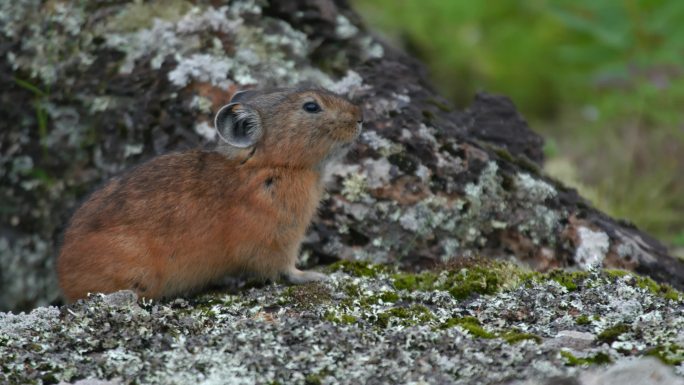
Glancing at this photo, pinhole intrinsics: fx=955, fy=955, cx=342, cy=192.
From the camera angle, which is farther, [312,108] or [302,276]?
[312,108]

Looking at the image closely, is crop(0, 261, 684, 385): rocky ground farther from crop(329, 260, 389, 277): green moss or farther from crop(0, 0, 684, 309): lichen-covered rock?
crop(0, 0, 684, 309): lichen-covered rock

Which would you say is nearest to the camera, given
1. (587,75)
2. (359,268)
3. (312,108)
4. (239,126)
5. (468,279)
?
(468,279)

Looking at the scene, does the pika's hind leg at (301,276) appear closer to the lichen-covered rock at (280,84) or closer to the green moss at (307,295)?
the green moss at (307,295)

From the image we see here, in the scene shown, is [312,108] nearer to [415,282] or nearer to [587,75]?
[415,282]

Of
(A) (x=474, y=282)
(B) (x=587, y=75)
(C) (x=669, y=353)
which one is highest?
(B) (x=587, y=75)

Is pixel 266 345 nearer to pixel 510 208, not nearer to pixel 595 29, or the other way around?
pixel 510 208

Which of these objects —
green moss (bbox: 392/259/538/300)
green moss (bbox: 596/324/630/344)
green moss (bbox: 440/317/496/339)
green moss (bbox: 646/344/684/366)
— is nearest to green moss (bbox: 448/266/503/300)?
green moss (bbox: 392/259/538/300)

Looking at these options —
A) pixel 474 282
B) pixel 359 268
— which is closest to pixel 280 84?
pixel 359 268

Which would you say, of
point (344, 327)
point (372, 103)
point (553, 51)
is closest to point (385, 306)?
point (344, 327)
